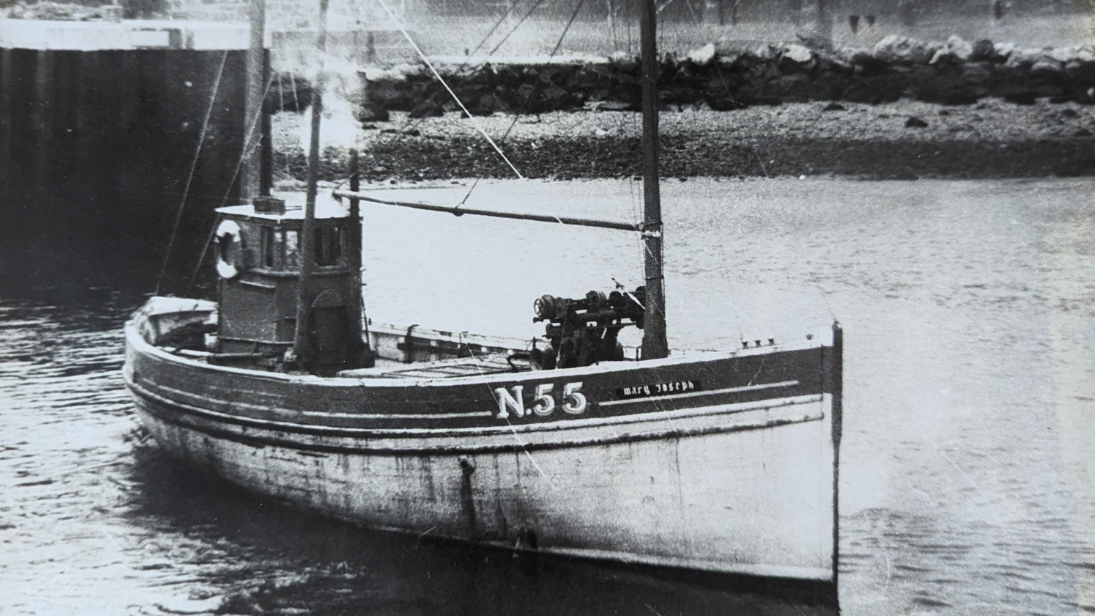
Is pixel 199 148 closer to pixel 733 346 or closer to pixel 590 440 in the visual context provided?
pixel 590 440

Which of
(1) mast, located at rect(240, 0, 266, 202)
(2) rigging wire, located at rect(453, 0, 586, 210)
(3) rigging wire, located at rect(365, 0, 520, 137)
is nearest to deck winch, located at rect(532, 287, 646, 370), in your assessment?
(2) rigging wire, located at rect(453, 0, 586, 210)

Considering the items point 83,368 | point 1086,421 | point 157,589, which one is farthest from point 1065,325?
point 83,368

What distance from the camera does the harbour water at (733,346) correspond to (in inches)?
256

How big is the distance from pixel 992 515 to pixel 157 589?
6112 mm

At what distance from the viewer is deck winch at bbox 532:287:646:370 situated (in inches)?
275

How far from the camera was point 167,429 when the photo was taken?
870cm

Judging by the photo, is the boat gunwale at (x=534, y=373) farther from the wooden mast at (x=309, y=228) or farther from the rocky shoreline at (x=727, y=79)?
the rocky shoreline at (x=727, y=79)

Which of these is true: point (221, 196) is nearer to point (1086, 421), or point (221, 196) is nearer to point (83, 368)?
point (83, 368)

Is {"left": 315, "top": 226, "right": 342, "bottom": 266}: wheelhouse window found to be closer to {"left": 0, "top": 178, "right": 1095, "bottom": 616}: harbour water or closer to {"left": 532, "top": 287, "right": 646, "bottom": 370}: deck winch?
{"left": 0, "top": 178, "right": 1095, "bottom": 616}: harbour water

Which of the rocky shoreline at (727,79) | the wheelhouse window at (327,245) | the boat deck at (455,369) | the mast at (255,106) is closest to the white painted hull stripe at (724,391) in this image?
the boat deck at (455,369)

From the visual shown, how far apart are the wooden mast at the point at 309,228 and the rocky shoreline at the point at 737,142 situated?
1.60 feet

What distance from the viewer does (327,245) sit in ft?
28.3

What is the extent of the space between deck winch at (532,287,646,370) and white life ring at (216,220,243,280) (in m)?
3.26

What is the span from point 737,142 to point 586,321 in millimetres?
2211
